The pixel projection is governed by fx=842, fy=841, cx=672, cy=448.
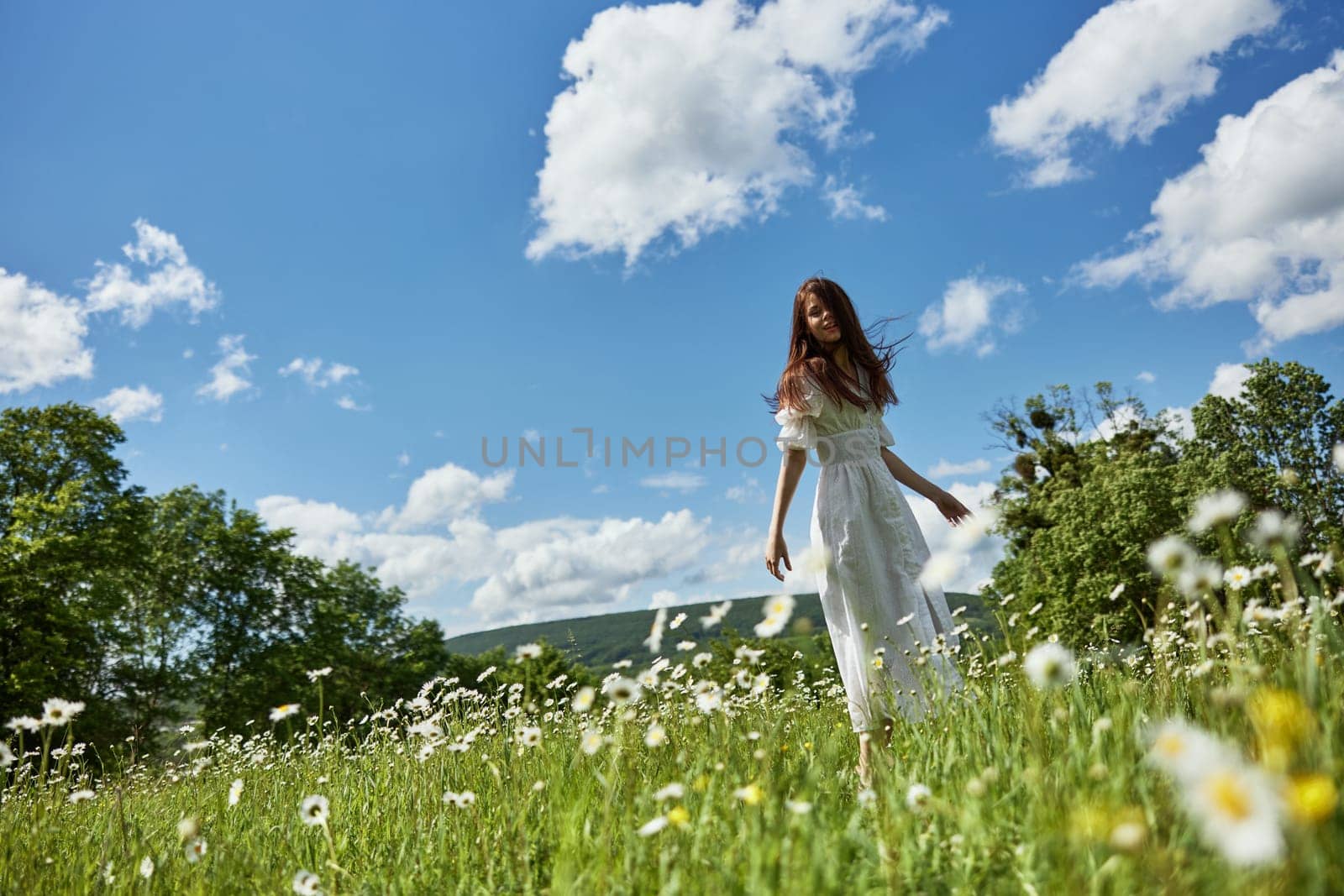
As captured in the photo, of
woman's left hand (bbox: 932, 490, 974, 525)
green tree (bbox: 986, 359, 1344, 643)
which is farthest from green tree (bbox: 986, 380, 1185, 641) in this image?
woman's left hand (bbox: 932, 490, 974, 525)

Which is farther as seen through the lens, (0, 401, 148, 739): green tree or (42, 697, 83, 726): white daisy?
(0, 401, 148, 739): green tree

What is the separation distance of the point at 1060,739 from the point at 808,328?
2.97 m

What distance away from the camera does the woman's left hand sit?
4.98 m

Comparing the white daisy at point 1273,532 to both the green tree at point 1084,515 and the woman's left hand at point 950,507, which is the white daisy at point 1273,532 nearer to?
the woman's left hand at point 950,507

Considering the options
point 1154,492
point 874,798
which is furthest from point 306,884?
point 1154,492

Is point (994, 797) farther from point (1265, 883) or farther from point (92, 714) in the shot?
point (92, 714)

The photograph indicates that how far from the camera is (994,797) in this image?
236cm

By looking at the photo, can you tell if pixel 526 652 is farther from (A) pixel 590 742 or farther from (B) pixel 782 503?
(B) pixel 782 503

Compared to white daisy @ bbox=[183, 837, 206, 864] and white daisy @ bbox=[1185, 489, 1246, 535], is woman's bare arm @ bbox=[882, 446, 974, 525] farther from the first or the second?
white daisy @ bbox=[183, 837, 206, 864]

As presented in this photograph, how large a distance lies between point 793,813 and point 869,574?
2342mm

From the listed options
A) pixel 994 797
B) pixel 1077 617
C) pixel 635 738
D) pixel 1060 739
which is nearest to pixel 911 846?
pixel 994 797

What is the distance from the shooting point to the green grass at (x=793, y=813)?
1.85 metres

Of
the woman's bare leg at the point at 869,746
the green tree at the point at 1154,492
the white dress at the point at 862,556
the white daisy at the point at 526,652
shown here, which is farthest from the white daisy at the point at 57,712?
the green tree at the point at 1154,492

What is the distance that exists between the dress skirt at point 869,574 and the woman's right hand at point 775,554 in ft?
0.60
